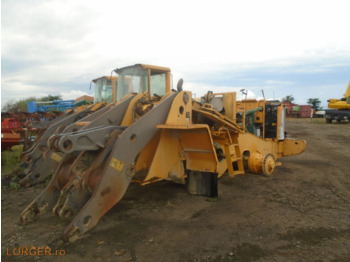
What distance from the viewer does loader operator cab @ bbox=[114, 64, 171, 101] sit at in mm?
5793

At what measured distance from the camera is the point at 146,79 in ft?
19.1

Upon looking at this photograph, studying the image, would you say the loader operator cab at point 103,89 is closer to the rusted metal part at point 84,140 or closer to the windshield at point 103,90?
the windshield at point 103,90

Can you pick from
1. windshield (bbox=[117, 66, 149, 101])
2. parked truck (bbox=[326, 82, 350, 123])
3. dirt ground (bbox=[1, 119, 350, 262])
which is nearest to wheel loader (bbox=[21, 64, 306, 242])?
windshield (bbox=[117, 66, 149, 101])

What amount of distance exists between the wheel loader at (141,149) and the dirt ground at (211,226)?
0.35 meters

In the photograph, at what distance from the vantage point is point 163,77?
19.8 ft

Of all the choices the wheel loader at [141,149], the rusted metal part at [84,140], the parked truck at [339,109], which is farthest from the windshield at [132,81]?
the parked truck at [339,109]

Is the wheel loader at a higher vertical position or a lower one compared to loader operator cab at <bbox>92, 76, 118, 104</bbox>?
lower

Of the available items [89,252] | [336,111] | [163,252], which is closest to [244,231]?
[163,252]

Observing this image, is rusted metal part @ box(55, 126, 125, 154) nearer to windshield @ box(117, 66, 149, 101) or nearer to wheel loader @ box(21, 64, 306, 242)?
wheel loader @ box(21, 64, 306, 242)

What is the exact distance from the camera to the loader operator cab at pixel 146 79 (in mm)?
5793

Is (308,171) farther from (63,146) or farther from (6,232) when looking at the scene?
(6,232)

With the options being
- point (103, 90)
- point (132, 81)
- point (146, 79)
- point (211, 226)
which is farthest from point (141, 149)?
point (103, 90)

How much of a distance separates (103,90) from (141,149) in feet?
18.3

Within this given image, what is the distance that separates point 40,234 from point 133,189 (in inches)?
83.2
